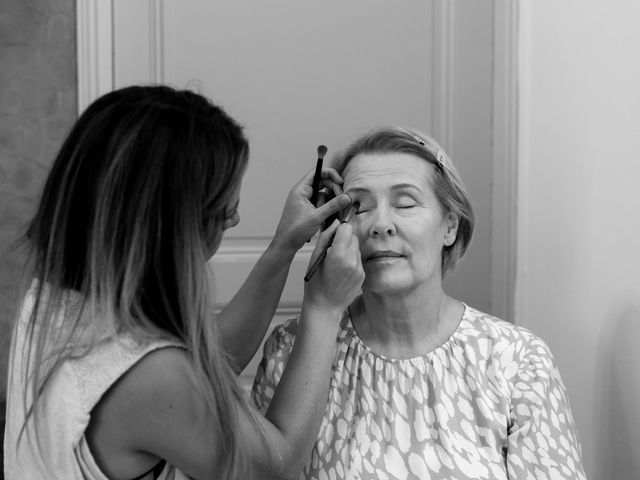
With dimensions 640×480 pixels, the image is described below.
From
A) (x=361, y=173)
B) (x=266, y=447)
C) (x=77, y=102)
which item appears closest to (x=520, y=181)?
(x=361, y=173)

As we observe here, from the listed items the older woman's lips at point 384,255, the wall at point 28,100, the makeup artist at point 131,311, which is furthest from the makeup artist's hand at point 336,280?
the wall at point 28,100

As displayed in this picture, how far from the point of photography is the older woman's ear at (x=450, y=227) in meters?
1.53

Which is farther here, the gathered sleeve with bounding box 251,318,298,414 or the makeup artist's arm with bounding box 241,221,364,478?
the gathered sleeve with bounding box 251,318,298,414

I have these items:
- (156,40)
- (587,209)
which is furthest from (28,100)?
(587,209)

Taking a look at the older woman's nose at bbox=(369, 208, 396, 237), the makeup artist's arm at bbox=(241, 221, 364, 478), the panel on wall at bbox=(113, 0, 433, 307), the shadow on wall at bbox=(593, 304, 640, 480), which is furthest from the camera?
the panel on wall at bbox=(113, 0, 433, 307)

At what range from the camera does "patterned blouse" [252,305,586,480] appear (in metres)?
1.32

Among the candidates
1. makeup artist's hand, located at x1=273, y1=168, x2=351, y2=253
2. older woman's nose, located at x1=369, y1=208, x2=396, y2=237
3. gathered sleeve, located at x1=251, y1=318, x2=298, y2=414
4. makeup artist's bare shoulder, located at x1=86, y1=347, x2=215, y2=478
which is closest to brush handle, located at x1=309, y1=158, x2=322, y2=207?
makeup artist's hand, located at x1=273, y1=168, x2=351, y2=253

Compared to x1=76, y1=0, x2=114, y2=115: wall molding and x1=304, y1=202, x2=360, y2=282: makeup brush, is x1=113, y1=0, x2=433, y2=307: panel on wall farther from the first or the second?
x1=304, y1=202, x2=360, y2=282: makeup brush

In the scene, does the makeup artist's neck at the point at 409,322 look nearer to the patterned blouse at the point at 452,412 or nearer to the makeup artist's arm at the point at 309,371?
the patterned blouse at the point at 452,412

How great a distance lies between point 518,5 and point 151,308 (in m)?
1.32

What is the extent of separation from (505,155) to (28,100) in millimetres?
1095

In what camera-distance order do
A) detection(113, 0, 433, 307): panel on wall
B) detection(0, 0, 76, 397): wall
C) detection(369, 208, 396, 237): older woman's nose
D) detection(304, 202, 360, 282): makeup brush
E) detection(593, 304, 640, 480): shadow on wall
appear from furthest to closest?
detection(113, 0, 433, 307): panel on wall → detection(0, 0, 76, 397): wall → detection(593, 304, 640, 480): shadow on wall → detection(369, 208, 396, 237): older woman's nose → detection(304, 202, 360, 282): makeup brush

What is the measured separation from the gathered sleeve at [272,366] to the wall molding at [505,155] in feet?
2.33

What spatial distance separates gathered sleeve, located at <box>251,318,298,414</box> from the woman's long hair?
18.1 inches
